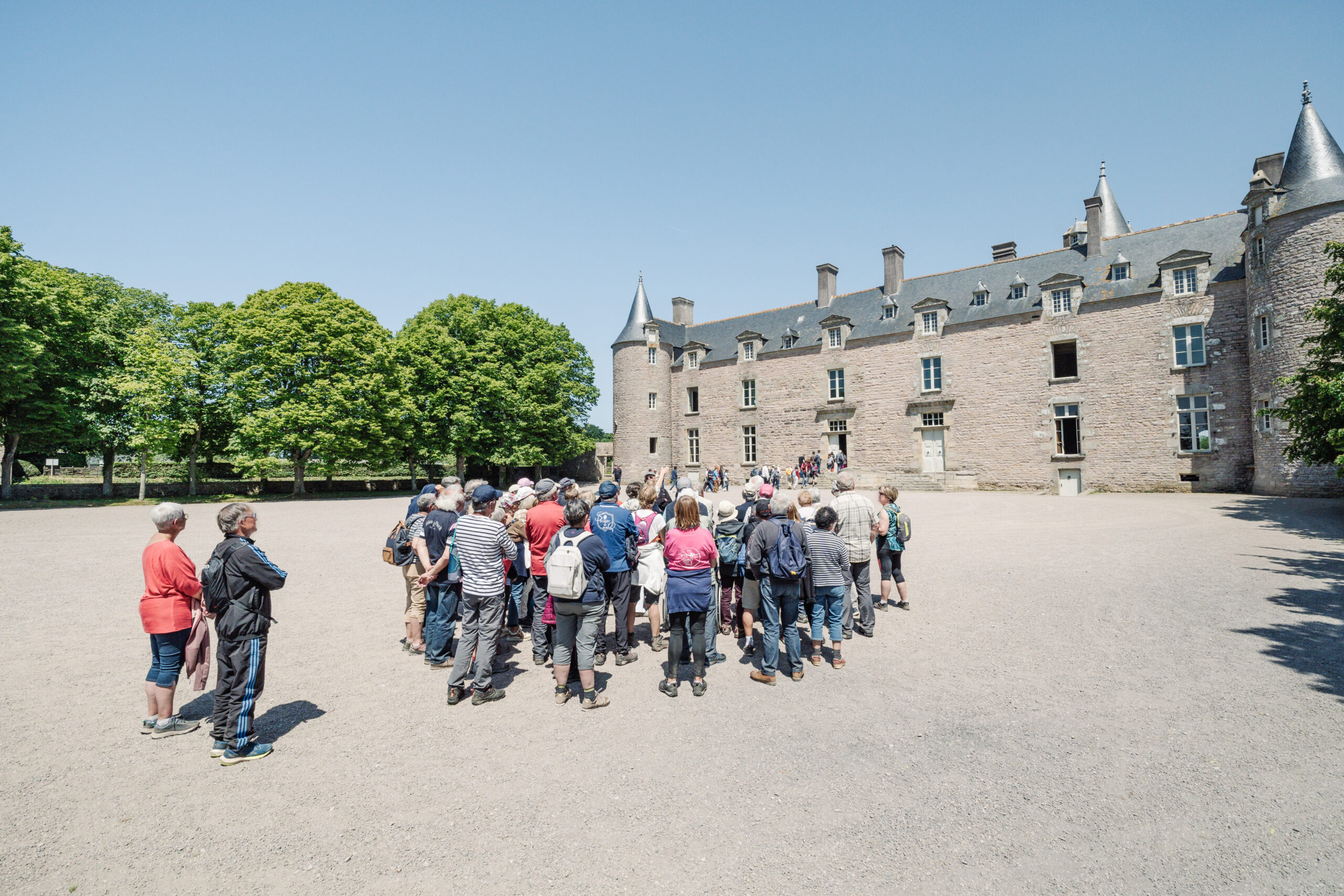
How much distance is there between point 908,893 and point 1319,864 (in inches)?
87.6

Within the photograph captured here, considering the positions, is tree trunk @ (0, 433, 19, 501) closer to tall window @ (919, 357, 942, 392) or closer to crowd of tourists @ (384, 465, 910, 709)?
crowd of tourists @ (384, 465, 910, 709)

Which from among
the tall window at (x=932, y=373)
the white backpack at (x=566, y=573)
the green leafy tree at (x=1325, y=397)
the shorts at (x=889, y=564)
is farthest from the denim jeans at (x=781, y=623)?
the tall window at (x=932, y=373)

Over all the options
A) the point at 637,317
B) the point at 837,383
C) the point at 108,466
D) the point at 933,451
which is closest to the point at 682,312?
the point at 637,317

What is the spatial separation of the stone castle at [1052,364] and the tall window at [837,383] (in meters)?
0.10

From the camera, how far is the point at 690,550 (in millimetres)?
5508

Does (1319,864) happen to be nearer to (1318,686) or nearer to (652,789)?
(1318,686)

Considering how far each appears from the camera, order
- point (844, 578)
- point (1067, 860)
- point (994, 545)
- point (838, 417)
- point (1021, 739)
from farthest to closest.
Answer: point (838, 417) < point (994, 545) < point (844, 578) < point (1021, 739) < point (1067, 860)

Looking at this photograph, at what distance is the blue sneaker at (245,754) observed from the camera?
425 centimetres

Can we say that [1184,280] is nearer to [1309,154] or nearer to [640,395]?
[1309,154]

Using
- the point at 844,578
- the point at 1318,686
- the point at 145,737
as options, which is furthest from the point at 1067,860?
the point at 145,737

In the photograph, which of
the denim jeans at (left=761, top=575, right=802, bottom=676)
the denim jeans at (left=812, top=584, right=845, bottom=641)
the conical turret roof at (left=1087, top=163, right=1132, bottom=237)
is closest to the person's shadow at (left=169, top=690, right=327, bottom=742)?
the denim jeans at (left=761, top=575, right=802, bottom=676)

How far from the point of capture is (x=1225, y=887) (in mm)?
2957

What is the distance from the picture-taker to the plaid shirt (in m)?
7.25

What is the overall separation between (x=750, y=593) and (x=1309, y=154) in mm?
27591
